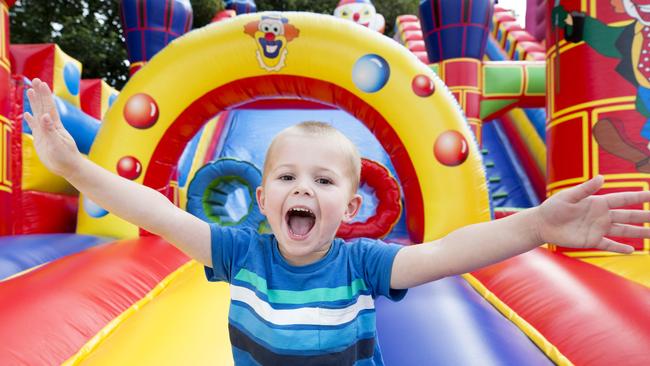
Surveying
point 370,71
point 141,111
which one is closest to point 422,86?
point 370,71

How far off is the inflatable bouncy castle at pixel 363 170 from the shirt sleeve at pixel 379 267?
21 centimetres

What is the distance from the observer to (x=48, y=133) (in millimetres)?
896

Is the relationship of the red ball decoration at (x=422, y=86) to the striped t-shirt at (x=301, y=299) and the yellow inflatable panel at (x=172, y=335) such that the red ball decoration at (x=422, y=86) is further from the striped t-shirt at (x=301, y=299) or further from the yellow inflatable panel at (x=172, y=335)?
→ the striped t-shirt at (x=301, y=299)

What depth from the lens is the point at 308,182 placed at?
0.97 metres

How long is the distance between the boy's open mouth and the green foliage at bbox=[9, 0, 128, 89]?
11.0 metres

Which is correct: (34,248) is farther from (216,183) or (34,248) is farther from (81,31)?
(81,31)

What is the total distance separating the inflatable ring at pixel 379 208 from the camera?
297cm

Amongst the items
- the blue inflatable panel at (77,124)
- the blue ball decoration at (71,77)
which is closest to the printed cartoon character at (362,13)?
the blue ball decoration at (71,77)

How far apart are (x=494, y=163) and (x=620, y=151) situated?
8.83 feet

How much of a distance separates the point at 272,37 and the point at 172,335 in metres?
1.80

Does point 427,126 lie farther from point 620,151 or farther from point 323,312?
point 323,312

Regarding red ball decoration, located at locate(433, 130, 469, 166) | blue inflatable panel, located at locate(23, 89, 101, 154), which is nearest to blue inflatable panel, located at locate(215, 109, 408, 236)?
blue inflatable panel, located at locate(23, 89, 101, 154)

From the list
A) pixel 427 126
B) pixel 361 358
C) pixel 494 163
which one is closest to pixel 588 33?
pixel 427 126

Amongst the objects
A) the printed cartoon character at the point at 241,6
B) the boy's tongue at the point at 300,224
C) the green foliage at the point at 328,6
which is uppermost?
the green foliage at the point at 328,6
